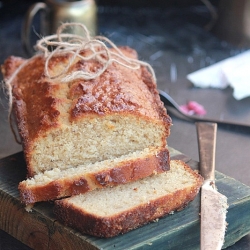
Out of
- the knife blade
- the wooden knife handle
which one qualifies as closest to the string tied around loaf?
the wooden knife handle

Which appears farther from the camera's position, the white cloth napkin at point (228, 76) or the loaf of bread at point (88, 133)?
the white cloth napkin at point (228, 76)

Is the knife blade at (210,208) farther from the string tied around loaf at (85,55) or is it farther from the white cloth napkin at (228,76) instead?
the white cloth napkin at (228,76)

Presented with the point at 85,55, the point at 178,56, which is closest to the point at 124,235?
the point at 85,55

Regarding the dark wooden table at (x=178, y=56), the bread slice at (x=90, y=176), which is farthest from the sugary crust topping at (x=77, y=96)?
the dark wooden table at (x=178, y=56)

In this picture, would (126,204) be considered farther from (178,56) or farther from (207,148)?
(178,56)

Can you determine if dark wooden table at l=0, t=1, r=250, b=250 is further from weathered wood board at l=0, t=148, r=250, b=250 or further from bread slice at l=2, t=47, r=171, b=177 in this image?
bread slice at l=2, t=47, r=171, b=177

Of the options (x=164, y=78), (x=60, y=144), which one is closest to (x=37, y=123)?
(x=60, y=144)
